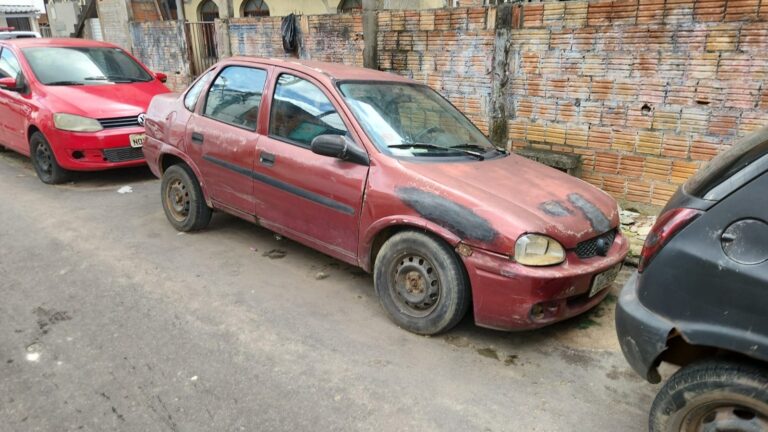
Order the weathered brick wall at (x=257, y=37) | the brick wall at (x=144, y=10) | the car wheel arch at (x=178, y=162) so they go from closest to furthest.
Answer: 1. the car wheel arch at (x=178, y=162)
2. the weathered brick wall at (x=257, y=37)
3. the brick wall at (x=144, y=10)

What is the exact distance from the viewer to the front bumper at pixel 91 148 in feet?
20.3

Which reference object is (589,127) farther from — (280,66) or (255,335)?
(255,335)

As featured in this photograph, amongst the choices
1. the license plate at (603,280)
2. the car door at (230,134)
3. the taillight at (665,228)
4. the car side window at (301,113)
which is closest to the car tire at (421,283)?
the license plate at (603,280)

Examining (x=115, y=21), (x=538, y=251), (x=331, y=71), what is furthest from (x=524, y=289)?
(x=115, y=21)

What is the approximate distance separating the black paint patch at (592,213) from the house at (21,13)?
92.4 ft

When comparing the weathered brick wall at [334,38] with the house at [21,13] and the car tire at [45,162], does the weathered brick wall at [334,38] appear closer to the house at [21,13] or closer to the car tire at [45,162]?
the car tire at [45,162]

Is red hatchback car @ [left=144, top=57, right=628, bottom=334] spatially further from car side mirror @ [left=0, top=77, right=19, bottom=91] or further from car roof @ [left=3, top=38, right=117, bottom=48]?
car roof @ [left=3, top=38, right=117, bottom=48]

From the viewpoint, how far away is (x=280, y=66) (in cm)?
428

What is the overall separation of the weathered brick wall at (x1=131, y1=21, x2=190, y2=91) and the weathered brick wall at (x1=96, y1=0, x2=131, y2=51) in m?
0.41

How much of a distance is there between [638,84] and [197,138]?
4319 millimetres

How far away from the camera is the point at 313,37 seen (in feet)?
26.5

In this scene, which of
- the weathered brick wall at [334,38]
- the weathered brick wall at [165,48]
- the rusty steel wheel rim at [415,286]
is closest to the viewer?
the rusty steel wheel rim at [415,286]

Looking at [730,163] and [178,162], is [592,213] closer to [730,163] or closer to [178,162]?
[730,163]

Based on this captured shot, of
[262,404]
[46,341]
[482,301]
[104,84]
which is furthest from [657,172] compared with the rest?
[104,84]
